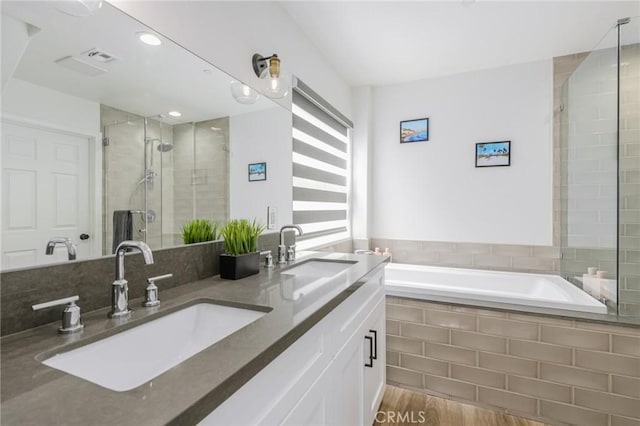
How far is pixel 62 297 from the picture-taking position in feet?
2.70

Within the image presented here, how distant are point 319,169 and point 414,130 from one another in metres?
1.24

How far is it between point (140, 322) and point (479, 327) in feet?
6.42

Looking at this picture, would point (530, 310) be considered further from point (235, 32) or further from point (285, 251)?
point (235, 32)

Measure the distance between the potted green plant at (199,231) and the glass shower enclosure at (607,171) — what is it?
2283 mm

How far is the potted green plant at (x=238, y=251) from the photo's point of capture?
132 cm

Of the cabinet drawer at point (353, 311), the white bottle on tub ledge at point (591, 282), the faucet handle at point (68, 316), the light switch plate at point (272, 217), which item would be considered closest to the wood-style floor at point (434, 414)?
the cabinet drawer at point (353, 311)

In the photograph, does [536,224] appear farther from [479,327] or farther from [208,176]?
[208,176]

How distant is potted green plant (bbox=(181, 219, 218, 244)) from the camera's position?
1.30m

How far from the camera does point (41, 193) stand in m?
0.82

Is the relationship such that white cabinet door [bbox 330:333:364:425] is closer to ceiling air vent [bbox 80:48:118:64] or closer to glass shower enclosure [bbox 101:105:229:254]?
glass shower enclosure [bbox 101:105:229:254]

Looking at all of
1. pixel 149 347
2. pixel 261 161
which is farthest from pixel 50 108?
pixel 261 161

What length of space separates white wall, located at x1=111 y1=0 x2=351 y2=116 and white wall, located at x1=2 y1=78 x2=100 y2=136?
0.39m

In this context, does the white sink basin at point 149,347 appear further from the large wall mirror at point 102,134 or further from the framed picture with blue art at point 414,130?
the framed picture with blue art at point 414,130

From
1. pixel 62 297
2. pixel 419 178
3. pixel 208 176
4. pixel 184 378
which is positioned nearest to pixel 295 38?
pixel 208 176
